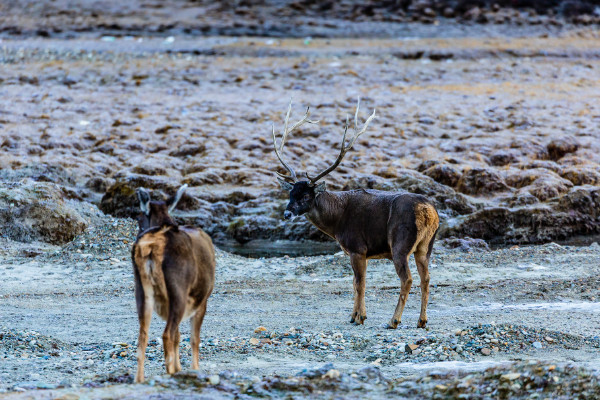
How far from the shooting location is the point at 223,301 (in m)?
12.3

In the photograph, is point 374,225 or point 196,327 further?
point 374,225

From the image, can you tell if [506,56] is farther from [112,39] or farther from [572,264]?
[572,264]

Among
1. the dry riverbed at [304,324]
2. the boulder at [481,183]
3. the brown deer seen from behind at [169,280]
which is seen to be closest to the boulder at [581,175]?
the boulder at [481,183]

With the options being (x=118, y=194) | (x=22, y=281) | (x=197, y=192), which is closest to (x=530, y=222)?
(x=197, y=192)

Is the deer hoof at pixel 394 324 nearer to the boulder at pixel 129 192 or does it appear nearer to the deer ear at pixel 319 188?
the deer ear at pixel 319 188

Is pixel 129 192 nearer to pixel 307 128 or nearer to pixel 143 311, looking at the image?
pixel 307 128

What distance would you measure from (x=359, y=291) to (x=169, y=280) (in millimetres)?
4308

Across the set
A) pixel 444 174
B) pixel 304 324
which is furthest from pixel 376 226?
pixel 444 174

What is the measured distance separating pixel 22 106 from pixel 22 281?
13.9 meters

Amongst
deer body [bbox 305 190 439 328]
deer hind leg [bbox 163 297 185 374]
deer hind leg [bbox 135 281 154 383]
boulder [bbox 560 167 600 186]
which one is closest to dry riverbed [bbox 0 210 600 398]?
deer hind leg [bbox 163 297 185 374]

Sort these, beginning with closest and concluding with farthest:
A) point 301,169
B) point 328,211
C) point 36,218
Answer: point 328,211 < point 36,218 < point 301,169

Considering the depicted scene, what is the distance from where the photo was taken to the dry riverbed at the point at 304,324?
7016mm

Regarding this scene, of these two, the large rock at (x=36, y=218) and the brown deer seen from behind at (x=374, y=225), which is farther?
the large rock at (x=36, y=218)

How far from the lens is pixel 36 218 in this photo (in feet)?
53.8
